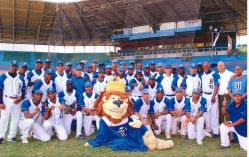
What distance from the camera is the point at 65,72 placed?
28.9ft

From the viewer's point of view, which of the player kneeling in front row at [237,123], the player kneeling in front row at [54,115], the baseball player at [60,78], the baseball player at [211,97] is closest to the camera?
the player kneeling in front row at [237,123]

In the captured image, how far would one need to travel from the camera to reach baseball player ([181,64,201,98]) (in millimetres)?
8148

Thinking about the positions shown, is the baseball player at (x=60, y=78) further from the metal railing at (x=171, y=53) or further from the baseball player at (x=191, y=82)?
the metal railing at (x=171, y=53)

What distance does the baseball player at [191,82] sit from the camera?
26.7 feet

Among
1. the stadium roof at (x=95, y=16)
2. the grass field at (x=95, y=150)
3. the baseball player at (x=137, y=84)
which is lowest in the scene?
the grass field at (x=95, y=150)

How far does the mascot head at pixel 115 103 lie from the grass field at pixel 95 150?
69 cm

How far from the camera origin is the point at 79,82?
8.64m

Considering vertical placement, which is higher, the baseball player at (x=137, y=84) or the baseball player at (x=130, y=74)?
the baseball player at (x=130, y=74)

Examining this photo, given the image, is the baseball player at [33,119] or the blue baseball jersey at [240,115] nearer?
the blue baseball jersey at [240,115]

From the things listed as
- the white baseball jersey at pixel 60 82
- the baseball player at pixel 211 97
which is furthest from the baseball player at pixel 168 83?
the white baseball jersey at pixel 60 82

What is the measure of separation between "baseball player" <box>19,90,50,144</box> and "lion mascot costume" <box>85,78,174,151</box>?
138cm

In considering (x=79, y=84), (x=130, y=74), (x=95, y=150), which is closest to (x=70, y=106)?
(x=79, y=84)

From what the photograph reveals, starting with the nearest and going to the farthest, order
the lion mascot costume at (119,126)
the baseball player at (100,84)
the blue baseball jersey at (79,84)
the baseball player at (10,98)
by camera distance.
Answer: the lion mascot costume at (119,126) → the baseball player at (10,98) → the blue baseball jersey at (79,84) → the baseball player at (100,84)

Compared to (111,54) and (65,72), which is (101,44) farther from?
(65,72)
